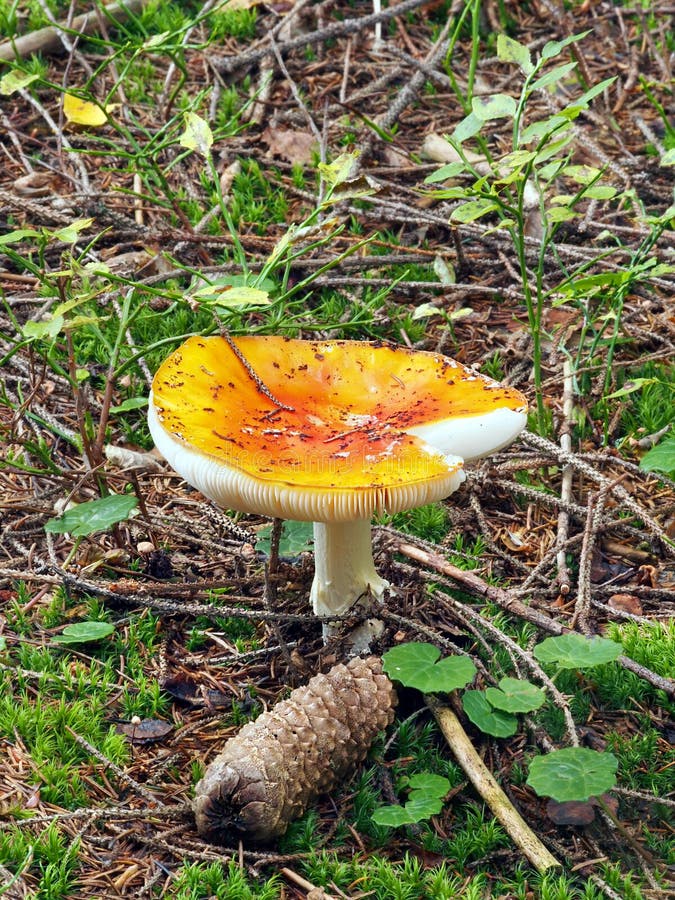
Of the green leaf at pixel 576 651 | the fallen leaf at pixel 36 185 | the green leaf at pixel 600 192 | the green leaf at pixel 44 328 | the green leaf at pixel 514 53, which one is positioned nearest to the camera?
the green leaf at pixel 576 651

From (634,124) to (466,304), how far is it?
5.96ft

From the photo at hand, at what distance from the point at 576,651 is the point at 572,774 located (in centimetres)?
37

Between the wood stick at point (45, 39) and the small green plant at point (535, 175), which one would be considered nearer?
the small green plant at point (535, 175)

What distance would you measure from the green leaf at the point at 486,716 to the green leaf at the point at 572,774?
0.14 meters

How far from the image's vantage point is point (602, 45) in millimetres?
6137

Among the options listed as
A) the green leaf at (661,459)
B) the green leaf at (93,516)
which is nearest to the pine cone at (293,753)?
the green leaf at (93,516)

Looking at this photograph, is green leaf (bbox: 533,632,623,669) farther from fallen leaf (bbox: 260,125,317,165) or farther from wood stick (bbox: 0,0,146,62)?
wood stick (bbox: 0,0,146,62)

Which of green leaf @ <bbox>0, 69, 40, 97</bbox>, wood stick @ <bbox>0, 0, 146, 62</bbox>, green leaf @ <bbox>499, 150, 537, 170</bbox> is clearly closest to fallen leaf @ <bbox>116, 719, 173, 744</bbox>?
green leaf @ <bbox>499, 150, 537, 170</bbox>

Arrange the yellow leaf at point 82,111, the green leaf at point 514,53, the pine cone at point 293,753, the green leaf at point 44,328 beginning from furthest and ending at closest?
the yellow leaf at point 82,111, the green leaf at point 514,53, the green leaf at point 44,328, the pine cone at point 293,753

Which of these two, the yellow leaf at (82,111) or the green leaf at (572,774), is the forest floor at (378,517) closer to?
the yellow leaf at (82,111)

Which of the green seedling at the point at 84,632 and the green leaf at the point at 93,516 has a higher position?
the green leaf at the point at 93,516

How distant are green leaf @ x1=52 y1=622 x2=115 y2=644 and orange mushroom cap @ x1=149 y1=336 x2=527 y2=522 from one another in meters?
0.72

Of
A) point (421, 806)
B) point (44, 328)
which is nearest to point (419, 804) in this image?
point (421, 806)

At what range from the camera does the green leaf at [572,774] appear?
2502mm
